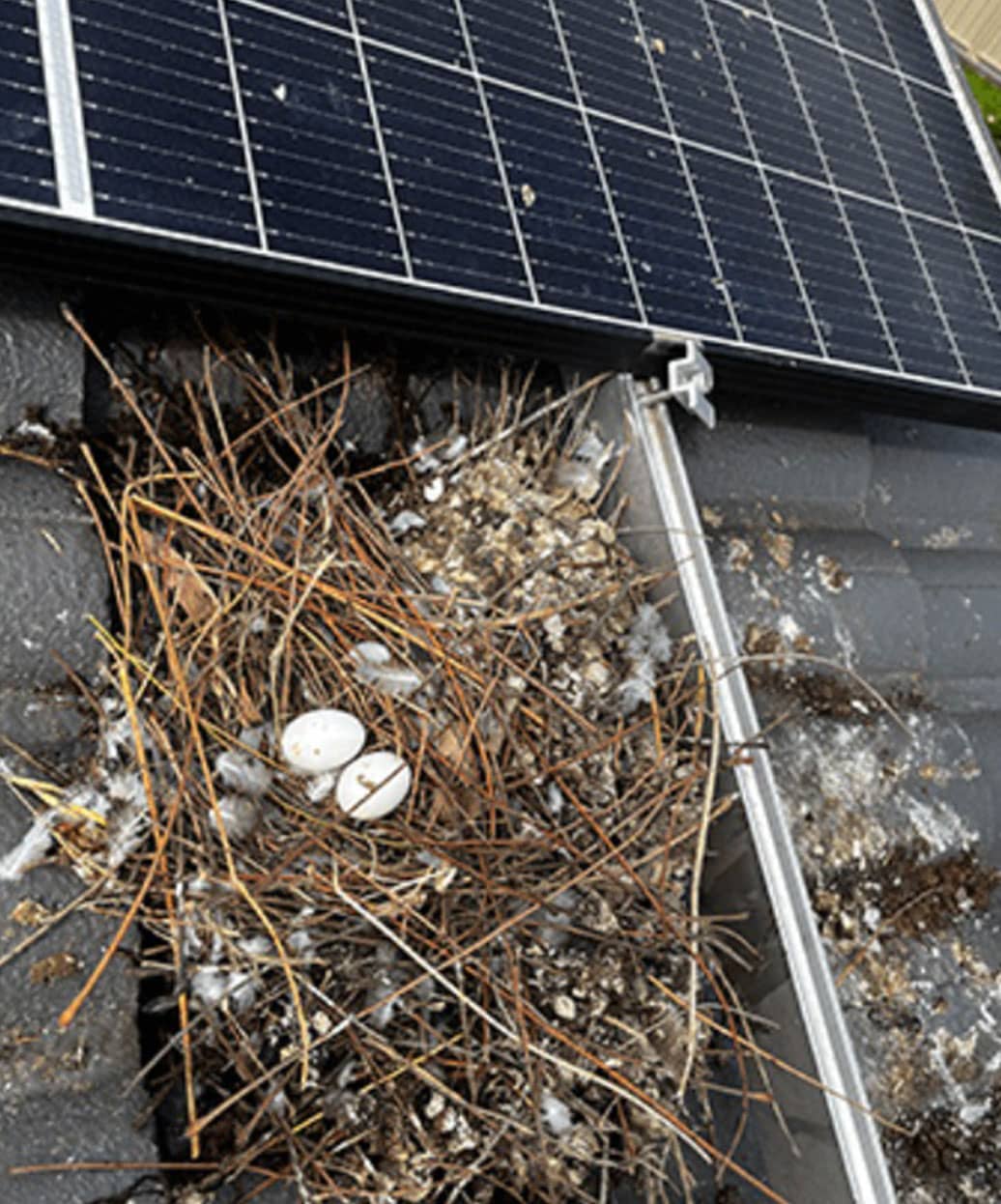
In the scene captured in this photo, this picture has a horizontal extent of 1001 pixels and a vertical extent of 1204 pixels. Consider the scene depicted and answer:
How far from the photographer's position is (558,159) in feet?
8.98

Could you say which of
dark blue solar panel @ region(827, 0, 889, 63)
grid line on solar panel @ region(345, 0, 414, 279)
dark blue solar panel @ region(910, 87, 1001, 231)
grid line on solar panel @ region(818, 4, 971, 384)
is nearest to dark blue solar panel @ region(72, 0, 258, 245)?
grid line on solar panel @ region(345, 0, 414, 279)

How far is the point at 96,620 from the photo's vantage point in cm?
204

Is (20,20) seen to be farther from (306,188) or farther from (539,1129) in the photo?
(539,1129)

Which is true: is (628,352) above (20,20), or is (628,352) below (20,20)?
below

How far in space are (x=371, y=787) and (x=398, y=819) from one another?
11cm

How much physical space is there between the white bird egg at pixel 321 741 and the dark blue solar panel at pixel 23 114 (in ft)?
3.21

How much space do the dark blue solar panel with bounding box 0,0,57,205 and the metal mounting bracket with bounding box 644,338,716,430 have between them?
Result: 4.40ft

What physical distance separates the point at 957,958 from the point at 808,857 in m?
0.50

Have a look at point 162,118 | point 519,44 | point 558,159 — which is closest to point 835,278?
point 558,159

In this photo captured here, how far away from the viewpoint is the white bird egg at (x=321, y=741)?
2.11 m

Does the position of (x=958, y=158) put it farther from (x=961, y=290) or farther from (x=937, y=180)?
(x=961, y=290)

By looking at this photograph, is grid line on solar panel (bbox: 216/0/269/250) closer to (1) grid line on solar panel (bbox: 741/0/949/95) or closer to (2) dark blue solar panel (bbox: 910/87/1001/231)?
(1) grid line on solar panel (bbox: 741/0/949/95)

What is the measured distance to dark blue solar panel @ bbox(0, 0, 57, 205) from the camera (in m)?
1.86

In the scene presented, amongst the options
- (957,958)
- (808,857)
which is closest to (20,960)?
(808,857)
